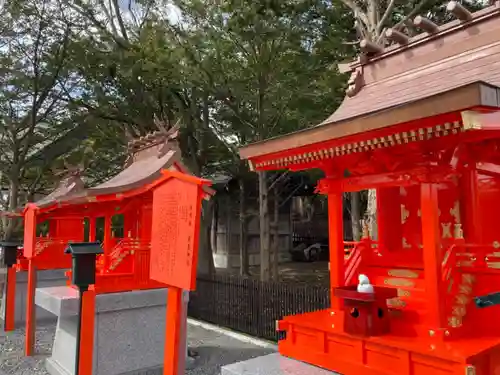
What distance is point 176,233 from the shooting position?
429 cm

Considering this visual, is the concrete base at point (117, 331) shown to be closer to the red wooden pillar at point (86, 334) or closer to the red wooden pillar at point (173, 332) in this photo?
the red wooden pillar at point (86, 334)

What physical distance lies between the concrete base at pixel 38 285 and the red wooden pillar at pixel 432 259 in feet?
42.4

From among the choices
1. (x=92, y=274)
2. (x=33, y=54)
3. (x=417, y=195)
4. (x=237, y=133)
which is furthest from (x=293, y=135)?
(x=33, y=54)

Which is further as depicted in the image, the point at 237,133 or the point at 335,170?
the point at 237,133

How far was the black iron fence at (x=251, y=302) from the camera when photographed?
9.80 metres

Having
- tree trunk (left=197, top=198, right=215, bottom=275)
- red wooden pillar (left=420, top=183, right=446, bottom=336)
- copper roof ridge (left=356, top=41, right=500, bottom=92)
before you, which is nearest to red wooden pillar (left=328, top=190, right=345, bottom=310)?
red wooden pillar (left=420, top=183, right=446, bottom=336)

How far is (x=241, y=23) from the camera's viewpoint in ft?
35.5

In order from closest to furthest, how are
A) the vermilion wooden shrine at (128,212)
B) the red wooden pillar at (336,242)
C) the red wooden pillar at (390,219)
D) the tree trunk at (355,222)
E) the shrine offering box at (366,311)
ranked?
1. the shrine offering box at (366,311)
2. the red wooden pillar at (336,242)
3. the red wooden pillar at (390,219)
4. the vermilion wooden shrine at (128,212)
5. the tree trunk at (355,222)

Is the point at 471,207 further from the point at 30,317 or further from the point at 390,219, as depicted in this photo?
the point at 30,317

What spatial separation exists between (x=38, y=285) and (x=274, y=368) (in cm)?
1149

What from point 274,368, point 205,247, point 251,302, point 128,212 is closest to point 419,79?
point 274,368

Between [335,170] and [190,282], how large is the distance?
3187 millimetres

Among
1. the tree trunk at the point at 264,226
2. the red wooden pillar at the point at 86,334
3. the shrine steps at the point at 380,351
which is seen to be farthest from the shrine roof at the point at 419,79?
the tree trunk at the point at 264,226

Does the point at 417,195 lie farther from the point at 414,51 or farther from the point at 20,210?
the point at 20,210
